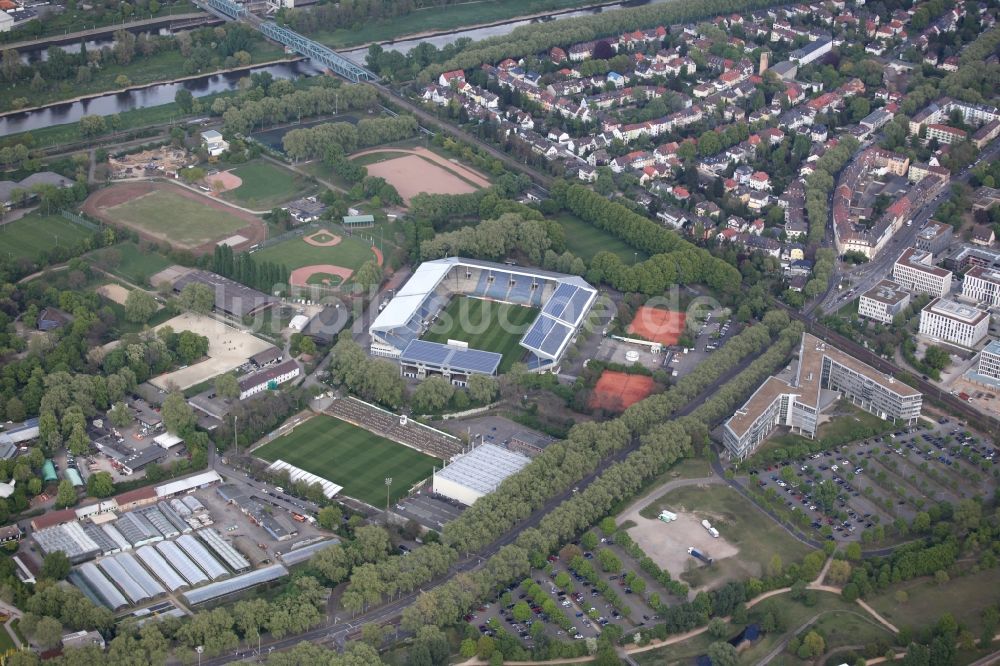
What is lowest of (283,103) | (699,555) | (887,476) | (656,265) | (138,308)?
(699,555)

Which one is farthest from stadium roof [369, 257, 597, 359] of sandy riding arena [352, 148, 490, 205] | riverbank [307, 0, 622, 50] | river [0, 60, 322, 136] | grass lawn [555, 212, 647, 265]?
riverbank [307, 0, 622, 50]

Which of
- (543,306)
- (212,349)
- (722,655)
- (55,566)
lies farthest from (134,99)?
(722,655)

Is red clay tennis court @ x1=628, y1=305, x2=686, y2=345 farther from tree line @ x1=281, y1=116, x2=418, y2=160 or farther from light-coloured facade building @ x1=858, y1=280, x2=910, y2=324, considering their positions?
tree line @ x1=281, y1=116, x2=418, y2=160

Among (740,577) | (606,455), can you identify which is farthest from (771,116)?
(740,577)

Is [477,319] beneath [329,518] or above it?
above

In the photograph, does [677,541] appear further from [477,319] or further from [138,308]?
[138,308]

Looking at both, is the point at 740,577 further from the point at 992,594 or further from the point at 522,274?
the point at 522,274
